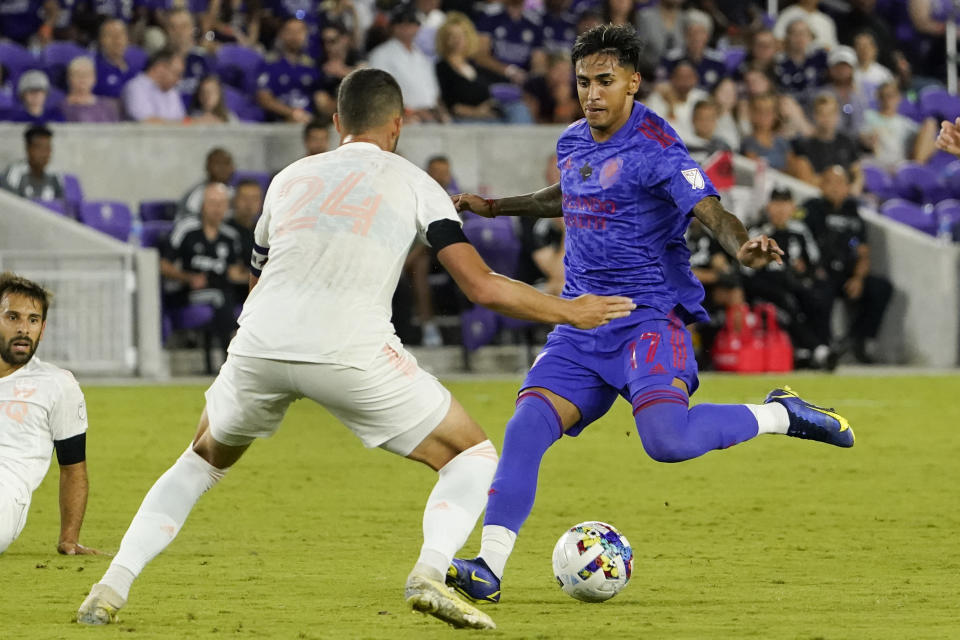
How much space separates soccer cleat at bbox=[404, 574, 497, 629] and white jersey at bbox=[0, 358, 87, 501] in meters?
2.32

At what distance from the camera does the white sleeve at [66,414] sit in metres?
6.88

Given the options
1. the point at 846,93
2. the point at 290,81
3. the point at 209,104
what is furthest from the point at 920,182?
the point at 209,104

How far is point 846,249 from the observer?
18.0 metres

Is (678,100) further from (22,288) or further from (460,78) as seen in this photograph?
(22,288)

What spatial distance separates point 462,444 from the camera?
5.40 meters

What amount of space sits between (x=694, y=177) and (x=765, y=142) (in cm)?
1348

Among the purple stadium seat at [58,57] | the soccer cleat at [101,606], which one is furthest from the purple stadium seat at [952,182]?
the soccer cleat at [101,606]

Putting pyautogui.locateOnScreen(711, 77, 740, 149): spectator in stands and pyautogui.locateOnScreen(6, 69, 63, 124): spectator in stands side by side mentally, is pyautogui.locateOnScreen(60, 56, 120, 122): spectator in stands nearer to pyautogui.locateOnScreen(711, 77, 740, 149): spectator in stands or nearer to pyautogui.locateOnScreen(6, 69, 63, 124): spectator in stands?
pyautogui.locateOnScreen(6, 69, 63, 124): spectator in stands

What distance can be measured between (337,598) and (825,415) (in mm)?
2112

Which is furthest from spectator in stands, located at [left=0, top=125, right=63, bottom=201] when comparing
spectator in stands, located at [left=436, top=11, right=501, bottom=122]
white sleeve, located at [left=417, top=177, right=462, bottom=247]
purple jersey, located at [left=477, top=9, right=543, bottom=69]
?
white sleeve, located at [left=417, top=177, right=462, bottom=247]

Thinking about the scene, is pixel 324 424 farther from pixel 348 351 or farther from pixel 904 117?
pixel 904 117

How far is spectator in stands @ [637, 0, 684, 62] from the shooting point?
2030 cm

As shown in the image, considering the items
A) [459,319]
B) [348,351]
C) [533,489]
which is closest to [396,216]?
[348,351]

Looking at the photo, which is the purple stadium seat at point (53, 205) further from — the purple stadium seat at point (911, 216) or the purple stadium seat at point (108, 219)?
the purple stadium seat at point (911, 216)
